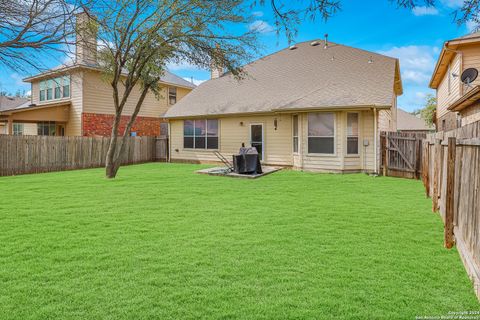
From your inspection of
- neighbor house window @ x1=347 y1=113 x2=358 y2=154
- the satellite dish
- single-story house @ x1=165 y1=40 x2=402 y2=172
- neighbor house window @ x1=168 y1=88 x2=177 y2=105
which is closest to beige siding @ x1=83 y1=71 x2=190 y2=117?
neighbor house window @ x1=168 y1=88 x2=177 y2=105

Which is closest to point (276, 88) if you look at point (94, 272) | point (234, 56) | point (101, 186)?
point (234, 56)

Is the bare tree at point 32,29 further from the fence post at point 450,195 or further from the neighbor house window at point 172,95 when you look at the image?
the neighbor house window at point 172,95

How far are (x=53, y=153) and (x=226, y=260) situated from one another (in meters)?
13.4

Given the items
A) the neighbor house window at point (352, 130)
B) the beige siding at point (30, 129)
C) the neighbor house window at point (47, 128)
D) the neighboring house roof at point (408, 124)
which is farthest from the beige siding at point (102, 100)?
the neighboring house roof at point (408, 124)

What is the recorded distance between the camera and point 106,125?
20484 millimetres

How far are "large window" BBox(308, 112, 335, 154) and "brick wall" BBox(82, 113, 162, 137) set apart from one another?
41.0ft

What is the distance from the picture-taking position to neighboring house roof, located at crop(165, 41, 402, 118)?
1312 cm

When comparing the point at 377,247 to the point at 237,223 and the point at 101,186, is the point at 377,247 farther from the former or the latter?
the point at 101,186

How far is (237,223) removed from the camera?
5.36 m

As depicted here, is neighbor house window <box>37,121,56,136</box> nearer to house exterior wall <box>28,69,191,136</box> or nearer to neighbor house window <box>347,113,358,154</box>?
house exterior wall <box>28,69,191,136</box>

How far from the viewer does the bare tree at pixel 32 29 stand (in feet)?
12.9

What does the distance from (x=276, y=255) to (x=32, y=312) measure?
93.6 inches

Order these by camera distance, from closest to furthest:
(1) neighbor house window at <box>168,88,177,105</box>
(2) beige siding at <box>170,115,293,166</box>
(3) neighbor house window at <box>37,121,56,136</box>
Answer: (2) beige siding at <box>170,115,293,166</box>, (3) neighbor house window at <box>37,121,56,136</box>, (1) neighbor house window at <box>168,88,177,105</box>

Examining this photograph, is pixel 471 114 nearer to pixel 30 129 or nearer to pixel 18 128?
pixel 30 129
